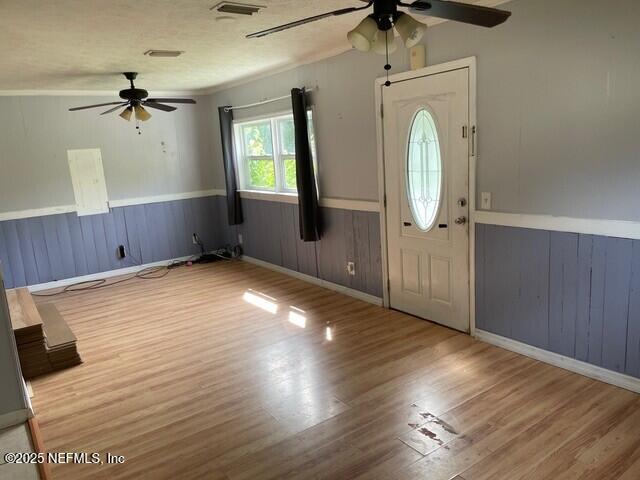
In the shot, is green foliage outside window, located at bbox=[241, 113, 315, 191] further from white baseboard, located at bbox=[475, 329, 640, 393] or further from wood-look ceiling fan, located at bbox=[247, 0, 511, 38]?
wood-look ceiling fan, located at bbox=[247, 0, 511, 38]

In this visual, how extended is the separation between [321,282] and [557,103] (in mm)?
3140

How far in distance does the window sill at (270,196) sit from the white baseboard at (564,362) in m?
2.78

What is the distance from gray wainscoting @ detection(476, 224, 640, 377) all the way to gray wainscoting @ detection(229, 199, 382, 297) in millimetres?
1232

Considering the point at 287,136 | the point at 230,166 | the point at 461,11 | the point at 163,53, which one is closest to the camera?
the point at 461,11

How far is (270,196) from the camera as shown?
602cm

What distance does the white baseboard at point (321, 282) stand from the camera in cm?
469

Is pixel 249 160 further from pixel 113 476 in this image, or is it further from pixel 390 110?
pixel 113 476

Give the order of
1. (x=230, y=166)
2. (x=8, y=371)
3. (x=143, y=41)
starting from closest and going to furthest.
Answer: (x=8, y=371), (x=143, y=41), (x=230, y=166)

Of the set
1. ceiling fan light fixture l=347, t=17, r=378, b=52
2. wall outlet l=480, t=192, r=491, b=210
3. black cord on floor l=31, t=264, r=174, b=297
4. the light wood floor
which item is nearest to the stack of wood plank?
the light wood floor

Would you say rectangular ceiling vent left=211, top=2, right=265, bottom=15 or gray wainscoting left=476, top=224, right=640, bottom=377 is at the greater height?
rectangular ceiling vent left=211, top=2, right=265, bottom=15

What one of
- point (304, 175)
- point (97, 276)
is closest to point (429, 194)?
point (304, 175)

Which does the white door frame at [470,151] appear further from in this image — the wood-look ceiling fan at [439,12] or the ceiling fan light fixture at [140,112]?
the ceiling fan light fixture at [140,112]

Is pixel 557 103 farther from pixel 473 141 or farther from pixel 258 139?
pixel 258 139

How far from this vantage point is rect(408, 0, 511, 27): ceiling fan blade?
1897 millimetres
